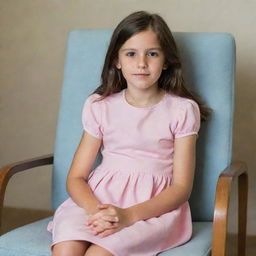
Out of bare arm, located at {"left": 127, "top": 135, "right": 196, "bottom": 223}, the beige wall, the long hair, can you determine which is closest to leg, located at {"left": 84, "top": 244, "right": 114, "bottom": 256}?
bare arm, located at {"left": 127, "top": 135, "right": 196, "bottom": 223}

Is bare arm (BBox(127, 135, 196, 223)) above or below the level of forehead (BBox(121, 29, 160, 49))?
below

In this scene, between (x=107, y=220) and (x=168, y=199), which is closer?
(x=107, y=220)

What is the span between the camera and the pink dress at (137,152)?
151cm

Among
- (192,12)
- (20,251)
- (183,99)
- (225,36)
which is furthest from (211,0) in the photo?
(20,251)

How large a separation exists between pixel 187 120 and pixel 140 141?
15 centimetres

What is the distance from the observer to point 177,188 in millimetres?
1545

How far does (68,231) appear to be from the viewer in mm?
1387

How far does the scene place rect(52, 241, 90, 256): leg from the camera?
53.2 inches

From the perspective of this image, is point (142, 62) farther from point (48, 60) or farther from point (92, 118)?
point (48, 60)

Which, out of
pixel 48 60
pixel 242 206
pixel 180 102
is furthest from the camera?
pixel 48 60

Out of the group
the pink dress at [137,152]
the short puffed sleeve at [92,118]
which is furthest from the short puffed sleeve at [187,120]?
the short puffed sleeve at [92,118]

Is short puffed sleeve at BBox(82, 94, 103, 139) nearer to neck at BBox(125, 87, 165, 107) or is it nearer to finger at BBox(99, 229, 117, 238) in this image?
neck at BBox(125, 87, 165, 107)

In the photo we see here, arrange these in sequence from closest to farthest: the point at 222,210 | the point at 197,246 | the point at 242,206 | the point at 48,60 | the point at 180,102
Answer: the point at 222,210 < the point at 197,246 < the point at 180,102 < the point at 242,206 < the point at 48,60

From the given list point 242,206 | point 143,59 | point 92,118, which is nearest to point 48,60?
point 92,118
